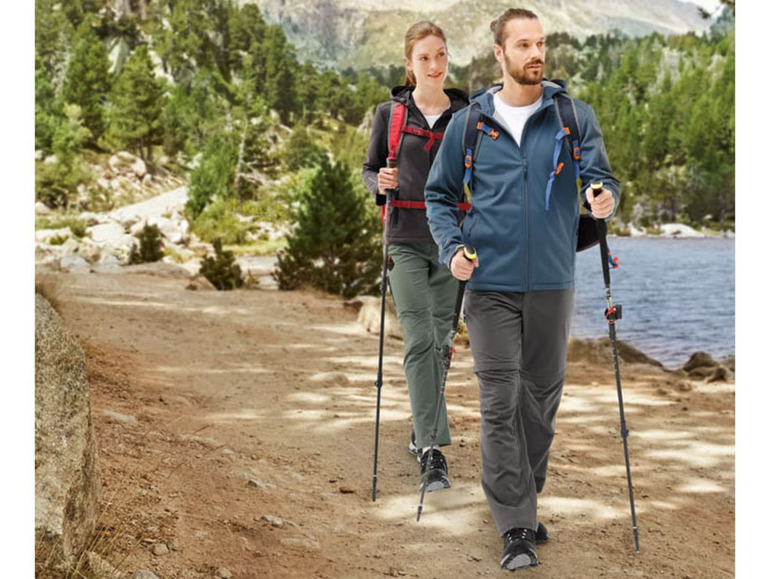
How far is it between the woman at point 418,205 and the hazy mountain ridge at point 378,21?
7.17 m

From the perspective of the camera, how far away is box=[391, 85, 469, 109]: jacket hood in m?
3.16

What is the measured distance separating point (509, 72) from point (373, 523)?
1.45m

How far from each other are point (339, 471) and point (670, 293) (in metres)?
9.14

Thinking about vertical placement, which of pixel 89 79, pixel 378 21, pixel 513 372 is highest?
pixel 378 21

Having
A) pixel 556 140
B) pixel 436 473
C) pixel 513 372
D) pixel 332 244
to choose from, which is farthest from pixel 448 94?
pixel 332 244

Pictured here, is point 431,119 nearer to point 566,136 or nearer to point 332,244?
point 566,136

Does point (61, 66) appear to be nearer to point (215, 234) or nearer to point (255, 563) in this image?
point (215, 234)

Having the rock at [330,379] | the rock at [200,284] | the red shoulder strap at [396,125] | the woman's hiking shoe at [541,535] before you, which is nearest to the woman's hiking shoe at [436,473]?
the woman's hiking shoe at [541,535]

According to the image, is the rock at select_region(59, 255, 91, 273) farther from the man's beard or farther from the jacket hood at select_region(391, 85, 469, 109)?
the man's beard

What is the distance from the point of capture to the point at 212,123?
33.3 ft

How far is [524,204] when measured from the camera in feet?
8.32

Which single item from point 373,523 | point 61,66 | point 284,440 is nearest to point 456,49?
point 61,66

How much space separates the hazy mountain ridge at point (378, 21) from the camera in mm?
10484

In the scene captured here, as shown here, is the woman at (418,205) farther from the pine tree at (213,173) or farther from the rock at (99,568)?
the pine tree at (213,173)
